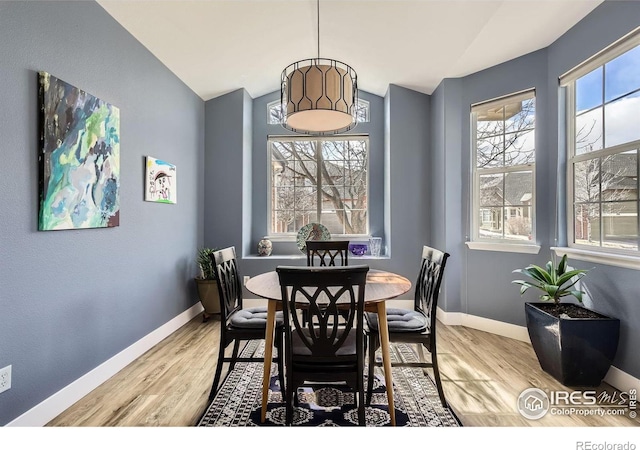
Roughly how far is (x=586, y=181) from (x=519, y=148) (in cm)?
70

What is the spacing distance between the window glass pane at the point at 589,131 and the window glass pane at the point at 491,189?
0.70m

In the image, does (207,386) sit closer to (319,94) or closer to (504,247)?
(319,94)

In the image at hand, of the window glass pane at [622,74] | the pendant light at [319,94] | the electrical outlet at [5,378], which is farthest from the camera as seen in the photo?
the window glass pane at [622,74]

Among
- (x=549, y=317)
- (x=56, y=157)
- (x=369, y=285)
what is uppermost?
(x=56, y=157)

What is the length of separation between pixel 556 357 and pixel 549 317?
26cm

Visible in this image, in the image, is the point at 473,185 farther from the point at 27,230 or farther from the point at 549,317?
the point at 27,230

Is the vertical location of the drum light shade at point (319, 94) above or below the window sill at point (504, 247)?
above

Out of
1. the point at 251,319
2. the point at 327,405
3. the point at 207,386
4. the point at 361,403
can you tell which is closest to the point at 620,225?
the point at 361,403

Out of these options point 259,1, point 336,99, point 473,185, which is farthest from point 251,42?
point 473,185

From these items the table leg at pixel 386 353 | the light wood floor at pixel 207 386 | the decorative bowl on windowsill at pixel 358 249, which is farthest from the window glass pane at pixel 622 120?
the decorative bowl on windowsill at pixel 358 249

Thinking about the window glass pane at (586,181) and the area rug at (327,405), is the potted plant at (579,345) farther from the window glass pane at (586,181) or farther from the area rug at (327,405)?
the area rug at (327,405)

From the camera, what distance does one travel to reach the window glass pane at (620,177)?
7.25ft

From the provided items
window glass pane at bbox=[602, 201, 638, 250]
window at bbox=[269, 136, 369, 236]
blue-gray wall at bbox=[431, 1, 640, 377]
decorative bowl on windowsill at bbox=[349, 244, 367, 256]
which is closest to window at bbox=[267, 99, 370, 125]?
window at bbox=[269, 136, 369, 236]

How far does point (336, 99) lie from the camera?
199cm
